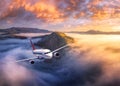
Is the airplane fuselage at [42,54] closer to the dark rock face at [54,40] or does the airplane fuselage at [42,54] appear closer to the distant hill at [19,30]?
the dark rock face at [54,40]

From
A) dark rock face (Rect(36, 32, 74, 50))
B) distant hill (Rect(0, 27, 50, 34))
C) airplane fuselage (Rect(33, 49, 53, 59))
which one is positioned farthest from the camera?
distant hill (Rect(0, 27, 50, 34))

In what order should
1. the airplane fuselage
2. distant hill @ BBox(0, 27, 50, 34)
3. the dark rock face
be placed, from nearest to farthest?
the airplane fuselage
the dark rock face
distant hill @ BBox(0, 27, 50, 34)

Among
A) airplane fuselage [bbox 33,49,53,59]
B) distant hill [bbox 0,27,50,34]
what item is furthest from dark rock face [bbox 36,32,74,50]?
airplane fuselage [bbox 33,49,53,59]

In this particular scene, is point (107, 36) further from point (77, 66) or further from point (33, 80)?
point (33, 80)

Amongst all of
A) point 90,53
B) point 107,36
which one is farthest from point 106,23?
point 90,53

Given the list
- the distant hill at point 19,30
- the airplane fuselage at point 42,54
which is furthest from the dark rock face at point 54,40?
the airplane fuselage at point 42,54

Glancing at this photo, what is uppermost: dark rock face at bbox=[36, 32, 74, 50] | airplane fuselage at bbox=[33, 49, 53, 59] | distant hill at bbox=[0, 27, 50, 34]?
distant hill at bbox=[0, 27, 50, 34]

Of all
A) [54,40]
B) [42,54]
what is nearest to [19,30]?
[54,40]

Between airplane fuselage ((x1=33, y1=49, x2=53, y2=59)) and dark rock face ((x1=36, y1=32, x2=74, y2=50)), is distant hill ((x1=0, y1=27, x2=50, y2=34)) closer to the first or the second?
dark rock face ((x1=36, y1=32, x2=74, y2=50))
